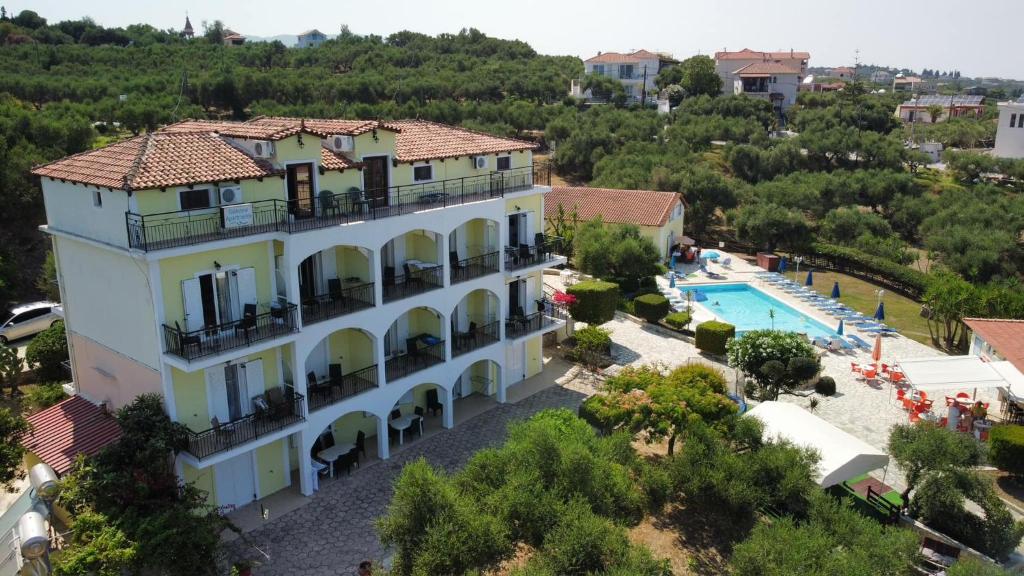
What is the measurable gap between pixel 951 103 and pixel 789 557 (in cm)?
15259

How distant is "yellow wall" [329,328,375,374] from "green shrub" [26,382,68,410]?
938 centimetres

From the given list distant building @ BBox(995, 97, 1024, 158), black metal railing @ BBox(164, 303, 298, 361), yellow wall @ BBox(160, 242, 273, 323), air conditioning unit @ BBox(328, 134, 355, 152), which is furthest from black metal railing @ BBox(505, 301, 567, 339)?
distant building @ BBox(995, 97, 1024, 158)

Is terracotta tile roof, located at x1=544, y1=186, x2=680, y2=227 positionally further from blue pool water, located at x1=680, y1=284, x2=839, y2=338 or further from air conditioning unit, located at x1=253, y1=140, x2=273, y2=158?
air conditioning unit, located at x1=253, y1=140, x2=273, y2=158

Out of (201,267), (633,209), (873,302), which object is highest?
(201,267)

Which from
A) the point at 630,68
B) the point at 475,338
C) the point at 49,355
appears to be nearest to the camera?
the point at 49,355

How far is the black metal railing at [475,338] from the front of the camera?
26109 millimetres

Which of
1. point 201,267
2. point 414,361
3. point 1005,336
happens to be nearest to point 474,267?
point 414,361

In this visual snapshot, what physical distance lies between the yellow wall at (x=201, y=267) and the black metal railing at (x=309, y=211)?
45cm

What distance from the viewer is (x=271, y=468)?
2112 centimetres

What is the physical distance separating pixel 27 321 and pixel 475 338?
74.0ft

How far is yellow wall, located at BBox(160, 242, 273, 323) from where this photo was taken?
1780cm

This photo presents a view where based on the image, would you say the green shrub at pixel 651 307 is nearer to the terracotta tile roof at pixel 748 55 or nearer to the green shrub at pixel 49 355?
the green shrub at pixel 49 355

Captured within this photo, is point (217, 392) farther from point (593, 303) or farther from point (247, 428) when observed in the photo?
point (593, 303)

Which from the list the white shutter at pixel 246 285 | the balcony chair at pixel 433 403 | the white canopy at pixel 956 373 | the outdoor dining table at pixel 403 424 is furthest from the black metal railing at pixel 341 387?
the white canopy at pixel 956 373
